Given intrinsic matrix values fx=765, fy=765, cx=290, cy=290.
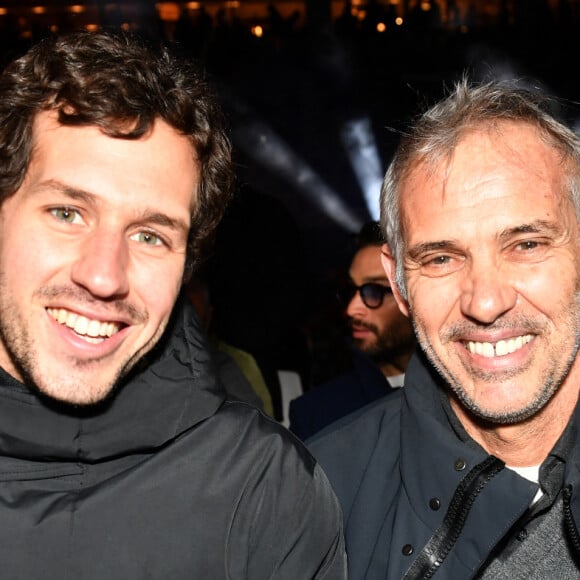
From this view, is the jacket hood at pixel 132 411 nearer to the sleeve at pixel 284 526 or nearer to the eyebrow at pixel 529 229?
the sleeve at pixel 284 526

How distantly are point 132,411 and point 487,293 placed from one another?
0.95 m

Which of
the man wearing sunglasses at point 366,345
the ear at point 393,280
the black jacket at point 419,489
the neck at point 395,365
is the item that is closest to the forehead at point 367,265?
the man wearing sunglasses at point 366,345

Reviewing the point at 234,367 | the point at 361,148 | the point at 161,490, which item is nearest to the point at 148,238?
Answer: the point at 161,490

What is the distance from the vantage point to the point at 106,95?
1.88m

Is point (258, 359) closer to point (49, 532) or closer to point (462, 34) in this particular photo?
point (49, 532)

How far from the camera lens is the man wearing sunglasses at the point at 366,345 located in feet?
10.9

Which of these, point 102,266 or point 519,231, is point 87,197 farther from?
point 519,231

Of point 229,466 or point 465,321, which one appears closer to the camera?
point 229,466

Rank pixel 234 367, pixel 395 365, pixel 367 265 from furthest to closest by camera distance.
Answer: pixel 367 265
pixel 395 365
pixel 234 367

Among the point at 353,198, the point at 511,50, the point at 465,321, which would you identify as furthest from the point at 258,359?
the point at 511,50

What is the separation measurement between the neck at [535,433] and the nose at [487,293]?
1.06 ft

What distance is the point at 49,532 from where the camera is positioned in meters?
1.71

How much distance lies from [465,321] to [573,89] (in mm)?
8691

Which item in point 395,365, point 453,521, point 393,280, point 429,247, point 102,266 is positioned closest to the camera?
point 102,266
